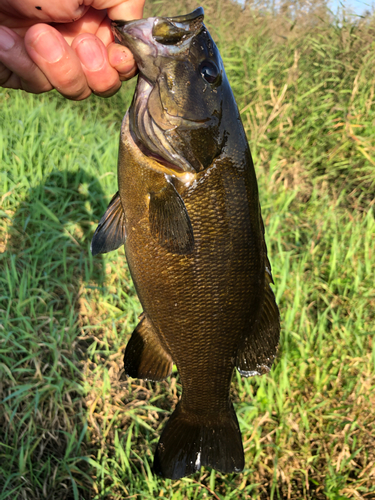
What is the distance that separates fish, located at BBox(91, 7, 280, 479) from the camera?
137cm

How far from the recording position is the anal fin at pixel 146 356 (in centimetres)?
166

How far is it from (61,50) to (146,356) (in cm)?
121

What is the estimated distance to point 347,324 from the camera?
2.96m

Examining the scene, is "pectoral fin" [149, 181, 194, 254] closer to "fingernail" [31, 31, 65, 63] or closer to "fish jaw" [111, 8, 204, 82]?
"fish jaw" [111, 8, 204, 82]

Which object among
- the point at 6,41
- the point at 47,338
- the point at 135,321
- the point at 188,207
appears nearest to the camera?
the point at 188,207

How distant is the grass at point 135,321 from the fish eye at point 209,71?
6.35ft

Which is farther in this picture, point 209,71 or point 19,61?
point 19,61

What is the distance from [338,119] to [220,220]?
3.72m

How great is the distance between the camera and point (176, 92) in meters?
1.36

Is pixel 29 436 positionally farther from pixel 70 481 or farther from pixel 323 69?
pixel 323 69

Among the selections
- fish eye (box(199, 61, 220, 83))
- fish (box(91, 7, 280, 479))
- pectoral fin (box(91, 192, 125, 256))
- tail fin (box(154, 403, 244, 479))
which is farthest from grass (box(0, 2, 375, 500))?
fish eye (box(199, 61, 220, 83))

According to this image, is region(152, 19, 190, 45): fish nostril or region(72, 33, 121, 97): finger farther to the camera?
region(72, 33, 121, 97): finger

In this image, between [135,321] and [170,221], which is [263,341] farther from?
[135,321]

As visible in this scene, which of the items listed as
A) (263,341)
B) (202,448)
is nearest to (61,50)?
(263,341)
